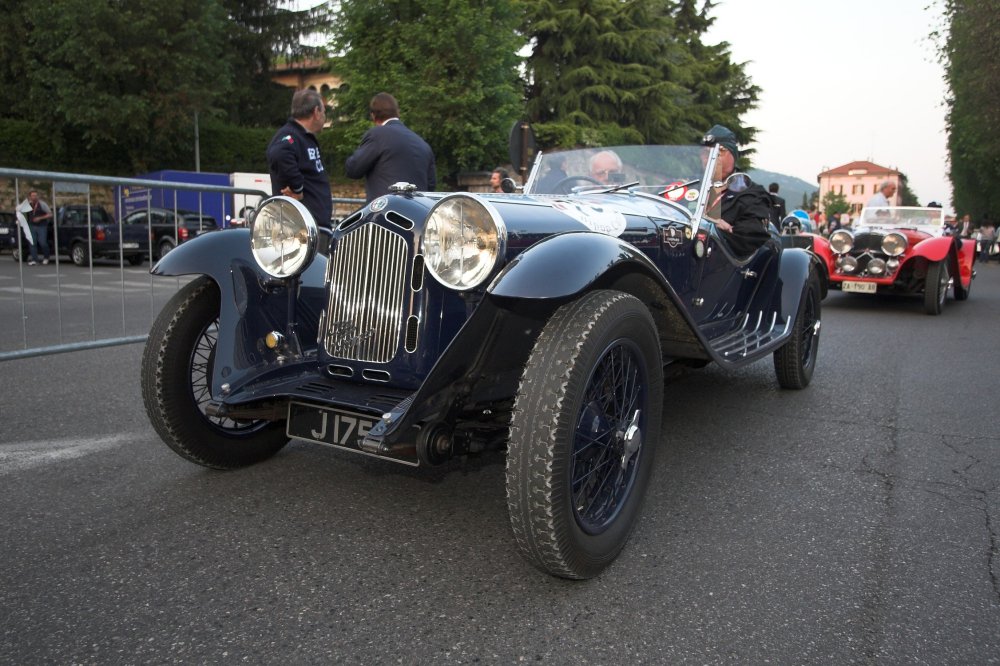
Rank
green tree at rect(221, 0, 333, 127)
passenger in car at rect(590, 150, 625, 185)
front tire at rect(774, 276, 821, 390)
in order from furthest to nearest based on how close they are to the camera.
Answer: green tree at rect(221, 0, 333, 127)
front tire at rect(774, 276, 821, 390)
passenger in car at rect(590, 150, 625, 185)

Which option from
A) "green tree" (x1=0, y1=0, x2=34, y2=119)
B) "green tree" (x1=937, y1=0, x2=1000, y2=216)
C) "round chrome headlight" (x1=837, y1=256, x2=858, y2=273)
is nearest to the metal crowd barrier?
"round chrome headlight" (x1=837, y1=256, x2=858, y2=273)

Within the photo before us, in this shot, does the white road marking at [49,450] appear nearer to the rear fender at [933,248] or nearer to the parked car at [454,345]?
→ the parked car at [454,345]

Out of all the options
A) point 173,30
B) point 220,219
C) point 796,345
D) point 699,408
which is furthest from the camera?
point 173,30

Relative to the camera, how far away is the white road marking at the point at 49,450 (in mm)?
3346

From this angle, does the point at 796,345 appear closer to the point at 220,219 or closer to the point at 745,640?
the point at 745,640

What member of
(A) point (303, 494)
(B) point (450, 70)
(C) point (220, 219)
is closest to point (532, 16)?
(B) point (450, 70)

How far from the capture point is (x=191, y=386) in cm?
301

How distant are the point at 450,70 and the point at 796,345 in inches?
818

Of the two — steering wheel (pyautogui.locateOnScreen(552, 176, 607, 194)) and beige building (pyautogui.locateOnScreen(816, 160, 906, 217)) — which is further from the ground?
beige building (pyautogui.locateOnScreen(816, 160, 906, 217))

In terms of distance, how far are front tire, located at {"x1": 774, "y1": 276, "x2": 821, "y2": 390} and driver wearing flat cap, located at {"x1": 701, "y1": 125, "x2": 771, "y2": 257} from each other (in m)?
0.61

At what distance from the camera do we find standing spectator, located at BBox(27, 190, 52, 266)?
17.7 ft

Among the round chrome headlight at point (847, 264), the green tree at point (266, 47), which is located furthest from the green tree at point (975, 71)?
the green tree at point (266, 47)

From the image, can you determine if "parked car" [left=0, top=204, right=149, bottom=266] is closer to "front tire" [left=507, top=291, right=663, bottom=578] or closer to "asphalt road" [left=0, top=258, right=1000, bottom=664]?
"asphalt road" [left=0, top=258, right=1000, bottom=664]

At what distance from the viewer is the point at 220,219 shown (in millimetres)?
7547
